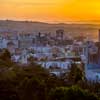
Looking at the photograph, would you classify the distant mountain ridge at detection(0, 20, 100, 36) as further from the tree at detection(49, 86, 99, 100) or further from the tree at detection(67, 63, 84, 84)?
the tree at detection(49, 86, 99, 100)

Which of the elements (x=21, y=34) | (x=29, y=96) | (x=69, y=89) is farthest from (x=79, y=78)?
(x=21, y=34)

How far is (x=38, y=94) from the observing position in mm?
5102

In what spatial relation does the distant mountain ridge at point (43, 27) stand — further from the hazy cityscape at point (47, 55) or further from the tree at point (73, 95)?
the tree at point (73, 95)

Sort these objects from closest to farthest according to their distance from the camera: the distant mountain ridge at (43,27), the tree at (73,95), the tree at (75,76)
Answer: the tree at (73,95)
the tree at (75,76)
the distant mountain ridge at (43,27)

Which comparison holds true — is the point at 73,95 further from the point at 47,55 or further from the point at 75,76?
the point at 47,55

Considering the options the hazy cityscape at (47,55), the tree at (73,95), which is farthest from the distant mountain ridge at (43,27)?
the tree at (73,95)

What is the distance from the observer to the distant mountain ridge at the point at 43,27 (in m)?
8.67

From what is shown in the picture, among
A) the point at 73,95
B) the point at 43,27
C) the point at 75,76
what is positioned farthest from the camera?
the point at 43,27

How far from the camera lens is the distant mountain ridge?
8.67 meters

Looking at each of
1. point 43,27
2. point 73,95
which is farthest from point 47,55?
point 73,95

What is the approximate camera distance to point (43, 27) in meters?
9.48

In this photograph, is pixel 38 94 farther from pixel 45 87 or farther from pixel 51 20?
pixel 51 20

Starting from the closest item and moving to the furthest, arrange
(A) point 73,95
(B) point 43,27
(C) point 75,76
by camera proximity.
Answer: (A) point 73,95 < (C) point 75,76 < (B) point 43,27

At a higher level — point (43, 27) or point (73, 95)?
point (43, 27)
